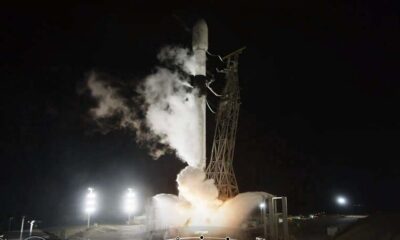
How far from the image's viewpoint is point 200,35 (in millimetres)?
34719

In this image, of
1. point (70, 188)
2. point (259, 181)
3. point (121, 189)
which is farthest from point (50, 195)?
point (259, 181)

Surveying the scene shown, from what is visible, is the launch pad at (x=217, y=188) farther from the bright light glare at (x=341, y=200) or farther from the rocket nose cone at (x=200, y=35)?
the bright light glare at (x=341, y=200)

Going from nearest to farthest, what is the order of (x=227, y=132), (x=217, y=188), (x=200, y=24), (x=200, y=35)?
(x=217, y=188)
(x=200, y=35)
(x=200, y=24)
(x=227, y=132)

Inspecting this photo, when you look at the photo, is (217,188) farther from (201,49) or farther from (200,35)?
(200,35)

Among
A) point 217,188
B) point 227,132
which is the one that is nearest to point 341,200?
point 227,132

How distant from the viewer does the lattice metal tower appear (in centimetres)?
3472

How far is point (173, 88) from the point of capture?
33.7 metres

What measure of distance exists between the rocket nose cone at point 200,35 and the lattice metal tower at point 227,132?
8.98 feet

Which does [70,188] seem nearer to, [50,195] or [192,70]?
[50,195]

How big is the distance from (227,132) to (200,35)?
8.91 metres

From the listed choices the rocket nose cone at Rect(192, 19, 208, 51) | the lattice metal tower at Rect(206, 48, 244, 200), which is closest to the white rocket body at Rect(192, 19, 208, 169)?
the rocket nose cone at Rect(192, 19, 208, 51)

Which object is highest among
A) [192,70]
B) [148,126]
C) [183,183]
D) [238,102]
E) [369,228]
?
[192,70]

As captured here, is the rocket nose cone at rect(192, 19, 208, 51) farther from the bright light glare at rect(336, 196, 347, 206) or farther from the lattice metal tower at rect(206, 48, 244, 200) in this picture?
the bright light glare at rect(336, 196, 347, 206)

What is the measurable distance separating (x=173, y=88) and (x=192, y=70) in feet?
8.15
